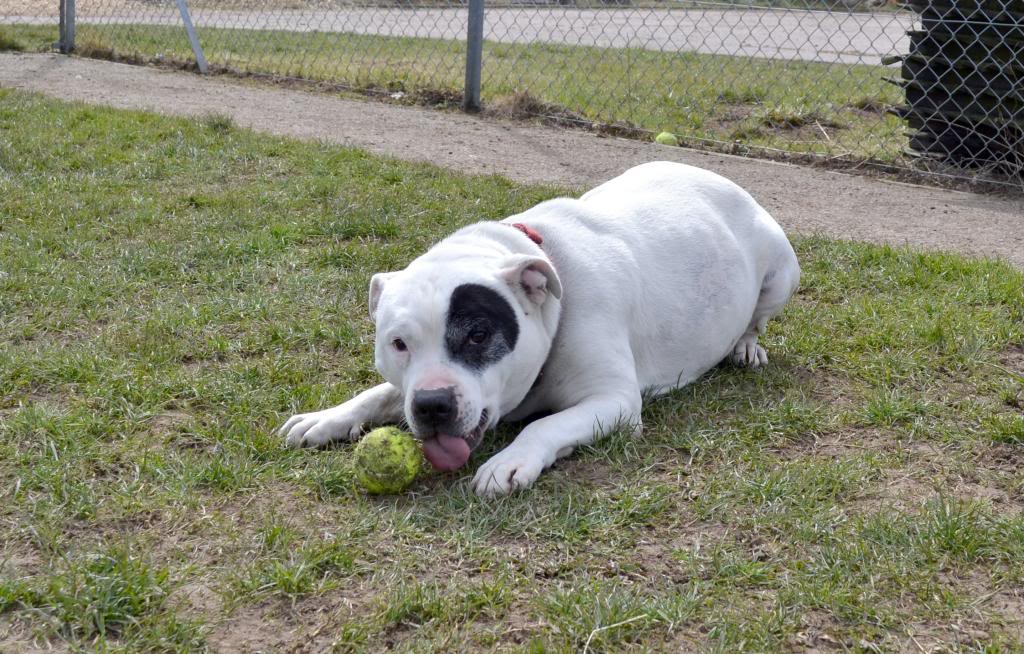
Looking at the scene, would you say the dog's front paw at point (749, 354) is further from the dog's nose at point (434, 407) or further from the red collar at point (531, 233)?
the dog's nose at point (434, 407)

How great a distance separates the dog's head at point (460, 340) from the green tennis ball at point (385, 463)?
2.7 inches

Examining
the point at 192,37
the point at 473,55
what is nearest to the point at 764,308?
the point at 473,55

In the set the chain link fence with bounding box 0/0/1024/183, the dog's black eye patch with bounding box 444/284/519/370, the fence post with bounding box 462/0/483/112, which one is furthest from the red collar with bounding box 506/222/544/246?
the fence post with bounding box 462/0/483/112

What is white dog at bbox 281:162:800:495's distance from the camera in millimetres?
3121

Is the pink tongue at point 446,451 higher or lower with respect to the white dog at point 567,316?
lower

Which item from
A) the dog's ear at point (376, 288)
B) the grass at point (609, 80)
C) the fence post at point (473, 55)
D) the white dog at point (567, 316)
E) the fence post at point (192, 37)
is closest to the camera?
the white dog at point (567, 316)

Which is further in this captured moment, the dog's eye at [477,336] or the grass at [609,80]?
the grass at [609,80]

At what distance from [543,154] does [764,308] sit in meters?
→ 3.67

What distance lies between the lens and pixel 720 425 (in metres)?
3.63

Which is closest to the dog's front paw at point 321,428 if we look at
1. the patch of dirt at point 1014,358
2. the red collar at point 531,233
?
the red collar at point 531,233

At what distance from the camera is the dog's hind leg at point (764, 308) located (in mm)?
4289

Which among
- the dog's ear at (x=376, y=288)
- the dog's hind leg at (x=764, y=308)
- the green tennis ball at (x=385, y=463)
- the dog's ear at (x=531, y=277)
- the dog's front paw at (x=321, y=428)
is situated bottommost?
the dog's front paw at (x=321, y=428)

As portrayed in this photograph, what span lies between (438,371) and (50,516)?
116 centimetres

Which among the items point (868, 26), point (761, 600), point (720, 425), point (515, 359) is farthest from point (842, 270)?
point (868, 26)
